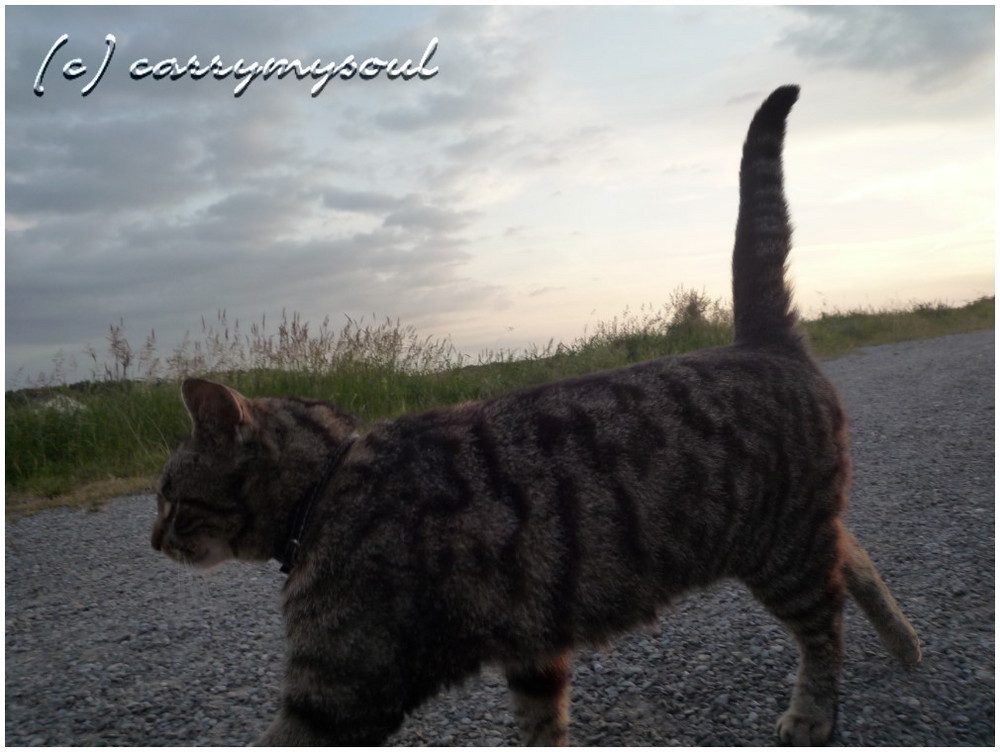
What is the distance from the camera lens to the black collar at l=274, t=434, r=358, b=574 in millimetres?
2695

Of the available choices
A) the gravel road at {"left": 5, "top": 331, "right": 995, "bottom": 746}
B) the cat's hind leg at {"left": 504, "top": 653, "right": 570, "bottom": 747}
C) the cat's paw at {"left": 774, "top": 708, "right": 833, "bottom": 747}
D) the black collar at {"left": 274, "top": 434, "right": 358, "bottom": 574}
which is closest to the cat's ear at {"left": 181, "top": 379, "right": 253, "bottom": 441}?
the black collar at {"left": 274, "top": 434, "right": 358, "bottom": 574}

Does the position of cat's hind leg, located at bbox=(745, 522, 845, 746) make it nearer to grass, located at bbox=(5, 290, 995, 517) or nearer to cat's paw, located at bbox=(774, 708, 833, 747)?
cat's paw, located at bbox=(774, 708, 833, 747)

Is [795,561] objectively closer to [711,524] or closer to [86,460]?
[711,524]

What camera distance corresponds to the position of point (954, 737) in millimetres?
2861

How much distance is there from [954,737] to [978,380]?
28.2 feet

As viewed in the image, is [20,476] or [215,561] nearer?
[215,561]

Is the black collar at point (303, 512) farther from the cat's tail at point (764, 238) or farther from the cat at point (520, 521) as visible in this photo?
the cat's tail at point (764, 238)

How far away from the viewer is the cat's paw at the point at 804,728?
2953 mm

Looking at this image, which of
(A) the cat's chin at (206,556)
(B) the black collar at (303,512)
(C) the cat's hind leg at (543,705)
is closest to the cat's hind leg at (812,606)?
(C) the cat's hind leg at (543,705)

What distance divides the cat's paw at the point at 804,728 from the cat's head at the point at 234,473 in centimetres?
198

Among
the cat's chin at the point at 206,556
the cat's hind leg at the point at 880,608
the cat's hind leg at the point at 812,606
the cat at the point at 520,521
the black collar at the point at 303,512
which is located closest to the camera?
the cat at the point at 520,521

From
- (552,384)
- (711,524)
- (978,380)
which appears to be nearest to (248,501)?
(552,384)

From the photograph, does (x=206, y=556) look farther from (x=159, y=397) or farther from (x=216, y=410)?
(x=159, y=397)

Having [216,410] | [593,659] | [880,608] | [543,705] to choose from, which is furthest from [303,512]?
[880,608]
